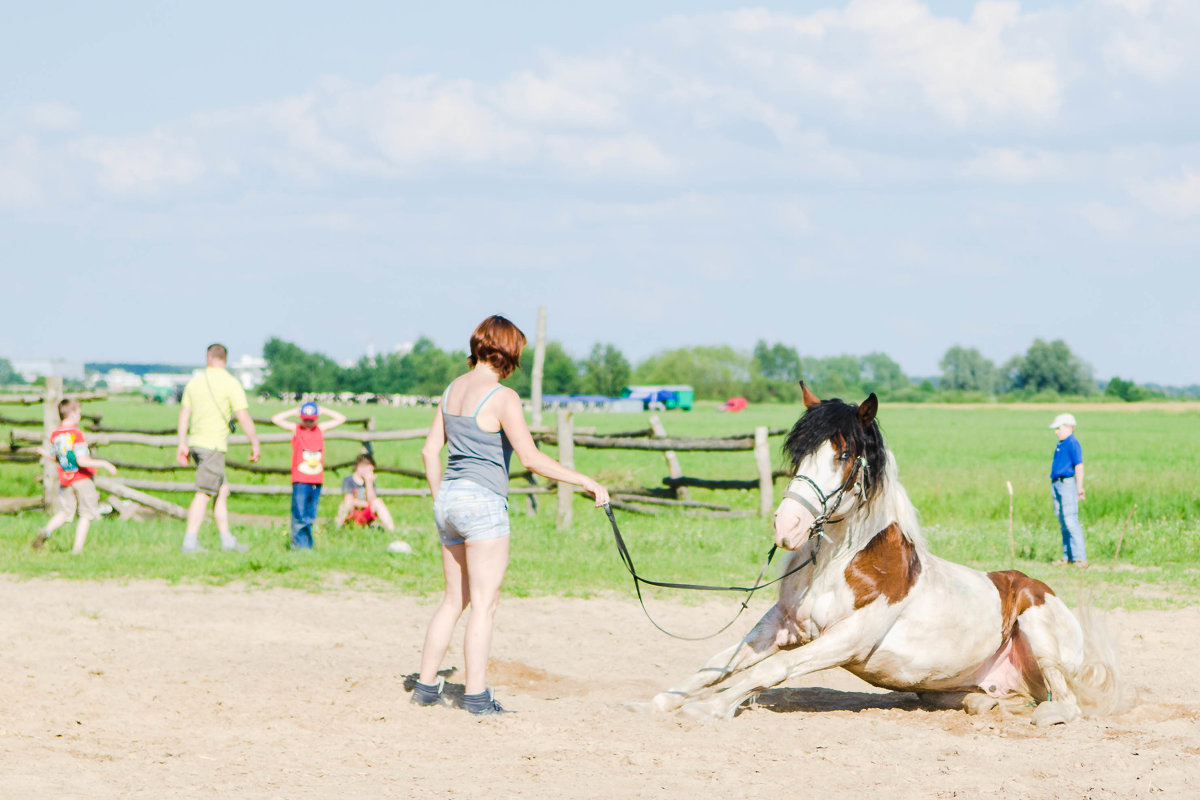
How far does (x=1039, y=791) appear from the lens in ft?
12.9

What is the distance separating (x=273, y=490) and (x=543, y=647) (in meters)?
7.67

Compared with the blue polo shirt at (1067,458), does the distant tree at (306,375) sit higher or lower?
higher

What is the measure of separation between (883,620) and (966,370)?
141147 mm

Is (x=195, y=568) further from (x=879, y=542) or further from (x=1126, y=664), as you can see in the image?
(x=1126, y=664)

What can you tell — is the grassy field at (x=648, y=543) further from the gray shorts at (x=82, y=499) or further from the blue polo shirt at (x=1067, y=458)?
the blue polo shirt at (x=1067, y=458)

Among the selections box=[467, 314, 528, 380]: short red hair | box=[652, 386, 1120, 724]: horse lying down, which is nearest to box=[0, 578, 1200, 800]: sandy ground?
box=[652, 386, 1120, 724]: horse lying down

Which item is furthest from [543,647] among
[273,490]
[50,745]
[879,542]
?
[273,490]

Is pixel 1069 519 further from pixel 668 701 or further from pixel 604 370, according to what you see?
pixel 604 370

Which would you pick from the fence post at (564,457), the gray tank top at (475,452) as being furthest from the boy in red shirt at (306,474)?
the gray tank top at (475,452)

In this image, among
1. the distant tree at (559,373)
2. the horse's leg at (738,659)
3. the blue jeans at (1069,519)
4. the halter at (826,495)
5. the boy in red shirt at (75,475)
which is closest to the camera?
the halter at (826,495)

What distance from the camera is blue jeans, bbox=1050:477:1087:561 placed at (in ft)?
35.8

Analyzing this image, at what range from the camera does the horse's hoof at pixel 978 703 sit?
525 centimetres

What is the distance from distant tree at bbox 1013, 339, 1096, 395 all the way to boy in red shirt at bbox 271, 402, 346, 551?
96700mm

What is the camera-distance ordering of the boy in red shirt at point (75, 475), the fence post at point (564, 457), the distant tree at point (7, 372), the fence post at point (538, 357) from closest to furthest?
the boy in red shirt at point (75, 475) → the fence post at point (564, 457) → the fence post at point (538, 357) → the distant tree at point (7, 372)
